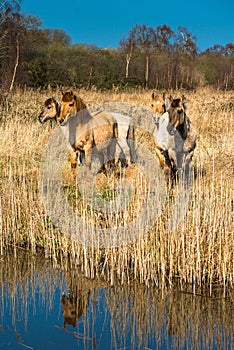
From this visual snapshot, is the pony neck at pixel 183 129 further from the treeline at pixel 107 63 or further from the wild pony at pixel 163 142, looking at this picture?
the treeline at pixel 107 63

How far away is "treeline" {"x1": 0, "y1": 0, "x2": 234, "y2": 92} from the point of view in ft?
89.5

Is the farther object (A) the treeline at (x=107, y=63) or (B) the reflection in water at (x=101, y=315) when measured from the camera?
(A) the treeline at (x=107, y=63)

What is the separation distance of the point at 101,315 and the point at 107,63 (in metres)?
32.2

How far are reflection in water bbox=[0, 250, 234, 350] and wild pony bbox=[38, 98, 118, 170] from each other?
12.1 feet

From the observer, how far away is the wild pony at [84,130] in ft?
31.1

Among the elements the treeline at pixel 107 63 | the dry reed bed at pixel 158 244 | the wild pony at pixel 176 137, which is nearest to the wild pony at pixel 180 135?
the wild pony at pixel 176 137

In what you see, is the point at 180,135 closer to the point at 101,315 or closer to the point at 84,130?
the point at 84,130

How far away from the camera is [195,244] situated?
6.04 m

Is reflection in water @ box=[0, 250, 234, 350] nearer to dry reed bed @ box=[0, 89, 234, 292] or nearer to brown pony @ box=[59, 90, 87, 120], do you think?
dry reed bed @ box=[0, 89, 234, 292]

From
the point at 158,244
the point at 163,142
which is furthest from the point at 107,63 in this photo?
the point at 158,244

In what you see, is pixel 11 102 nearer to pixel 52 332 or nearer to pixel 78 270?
pixel 78 270

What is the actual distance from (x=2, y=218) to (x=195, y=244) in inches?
113

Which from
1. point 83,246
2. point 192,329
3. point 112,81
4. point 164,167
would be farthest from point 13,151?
point 112,81

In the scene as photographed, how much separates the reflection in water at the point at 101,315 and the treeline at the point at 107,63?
1900 cm
